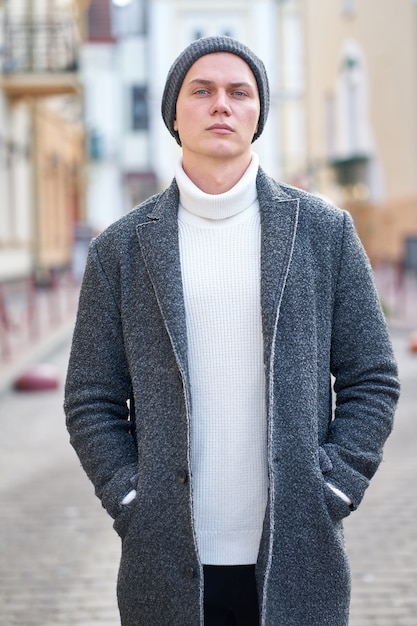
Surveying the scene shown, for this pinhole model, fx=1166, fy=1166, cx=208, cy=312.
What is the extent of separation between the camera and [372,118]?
1300 inches

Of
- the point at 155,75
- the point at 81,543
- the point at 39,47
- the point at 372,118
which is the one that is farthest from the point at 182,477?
the point at 155,75

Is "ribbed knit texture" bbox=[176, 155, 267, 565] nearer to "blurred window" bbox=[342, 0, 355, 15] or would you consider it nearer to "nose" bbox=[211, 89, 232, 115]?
"nose" bbox=[211, 89, 232, 115]

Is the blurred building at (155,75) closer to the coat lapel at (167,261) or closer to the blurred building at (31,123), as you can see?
the blurred building at (31,123)

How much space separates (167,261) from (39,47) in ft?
82.5

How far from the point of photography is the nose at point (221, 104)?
2.48m

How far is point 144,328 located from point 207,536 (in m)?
0.46

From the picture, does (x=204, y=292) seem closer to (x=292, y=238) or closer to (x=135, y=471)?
(x=292, y=238)

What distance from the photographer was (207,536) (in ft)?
8.09

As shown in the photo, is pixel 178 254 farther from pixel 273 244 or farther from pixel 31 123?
pixel 31 123

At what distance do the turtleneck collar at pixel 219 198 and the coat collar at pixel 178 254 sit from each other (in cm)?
4

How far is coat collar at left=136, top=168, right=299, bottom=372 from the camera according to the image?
2.43 meters

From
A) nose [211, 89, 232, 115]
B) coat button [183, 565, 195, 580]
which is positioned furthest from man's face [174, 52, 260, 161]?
coat button [183, 565, 195, 580]

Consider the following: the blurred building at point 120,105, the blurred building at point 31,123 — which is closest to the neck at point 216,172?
the blurred building at point 31,123

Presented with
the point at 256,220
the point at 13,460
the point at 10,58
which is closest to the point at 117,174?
the point at 10,58
